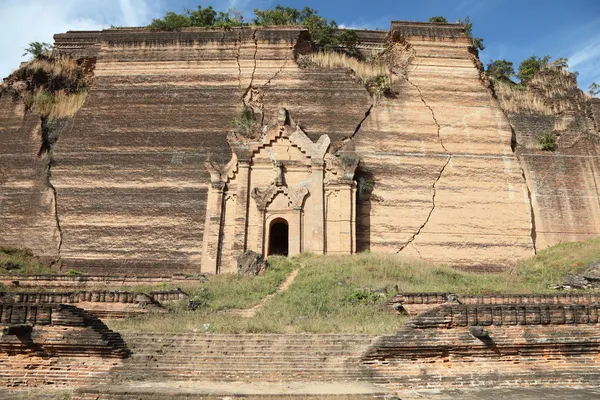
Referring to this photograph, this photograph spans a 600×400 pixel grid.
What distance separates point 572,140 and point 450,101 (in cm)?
565

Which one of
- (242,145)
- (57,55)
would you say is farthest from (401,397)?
(57,55)

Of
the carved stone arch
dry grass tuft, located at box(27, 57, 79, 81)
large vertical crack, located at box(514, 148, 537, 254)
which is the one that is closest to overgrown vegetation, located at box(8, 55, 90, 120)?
dry grass tuft, located at box(27, 57, 79, 81)

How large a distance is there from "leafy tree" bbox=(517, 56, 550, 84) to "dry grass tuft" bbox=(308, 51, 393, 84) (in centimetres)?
862

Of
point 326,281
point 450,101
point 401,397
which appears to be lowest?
point 401,397

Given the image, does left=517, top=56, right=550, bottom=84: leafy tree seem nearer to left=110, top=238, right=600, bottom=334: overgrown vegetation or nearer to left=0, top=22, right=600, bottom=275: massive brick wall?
left=0, top=22, right=600, bottom=275: massive brick wall

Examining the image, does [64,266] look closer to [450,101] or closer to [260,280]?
[260,280]

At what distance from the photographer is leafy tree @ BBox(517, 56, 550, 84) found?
92.6 feet

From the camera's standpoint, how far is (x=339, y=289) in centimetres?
1351

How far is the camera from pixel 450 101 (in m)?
23.1

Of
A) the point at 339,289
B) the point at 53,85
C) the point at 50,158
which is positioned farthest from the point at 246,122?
the point at 339,289

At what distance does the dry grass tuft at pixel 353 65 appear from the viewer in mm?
23947

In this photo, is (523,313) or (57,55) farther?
(57,55)

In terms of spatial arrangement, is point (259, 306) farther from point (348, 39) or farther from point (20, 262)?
point (348, 39)

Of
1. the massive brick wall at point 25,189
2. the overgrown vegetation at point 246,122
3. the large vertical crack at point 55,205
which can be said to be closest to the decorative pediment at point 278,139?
the overgrown vegetation at point 246,122
